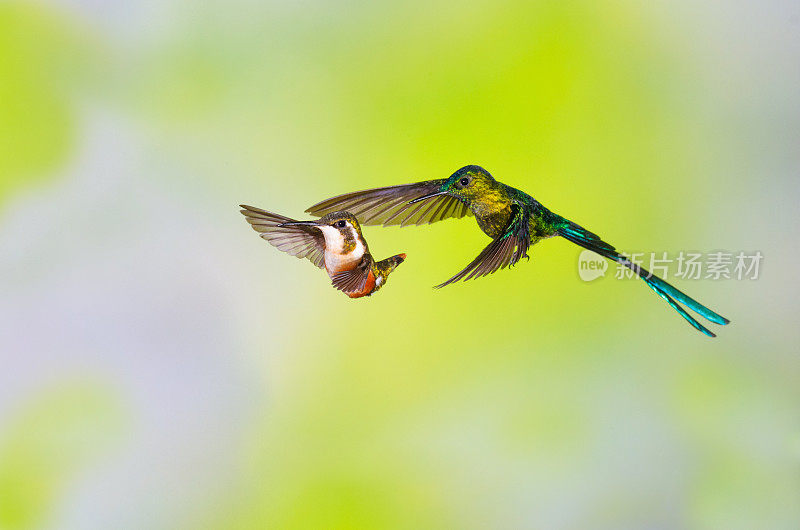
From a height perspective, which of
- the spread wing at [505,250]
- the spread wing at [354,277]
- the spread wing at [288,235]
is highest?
the spread wing at [505,250]

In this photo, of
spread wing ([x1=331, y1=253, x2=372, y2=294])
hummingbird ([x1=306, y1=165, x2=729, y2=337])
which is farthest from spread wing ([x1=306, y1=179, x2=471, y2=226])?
spread wing ([x1=331, y1=253, x2=372, y2=294])

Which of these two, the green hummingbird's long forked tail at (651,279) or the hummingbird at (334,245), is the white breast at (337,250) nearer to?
the hummingbird at (334,245)

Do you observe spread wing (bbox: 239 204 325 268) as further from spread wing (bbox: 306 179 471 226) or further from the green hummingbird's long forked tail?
the green hummingbird's long forked tail

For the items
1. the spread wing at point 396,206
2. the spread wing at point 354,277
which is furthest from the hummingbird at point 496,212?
the spread wing at point 354,277

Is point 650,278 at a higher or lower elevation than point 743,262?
lower

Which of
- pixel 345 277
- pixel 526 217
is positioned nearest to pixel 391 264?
pixel 345 277

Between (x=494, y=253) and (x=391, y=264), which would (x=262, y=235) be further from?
(x=494, y=253)
